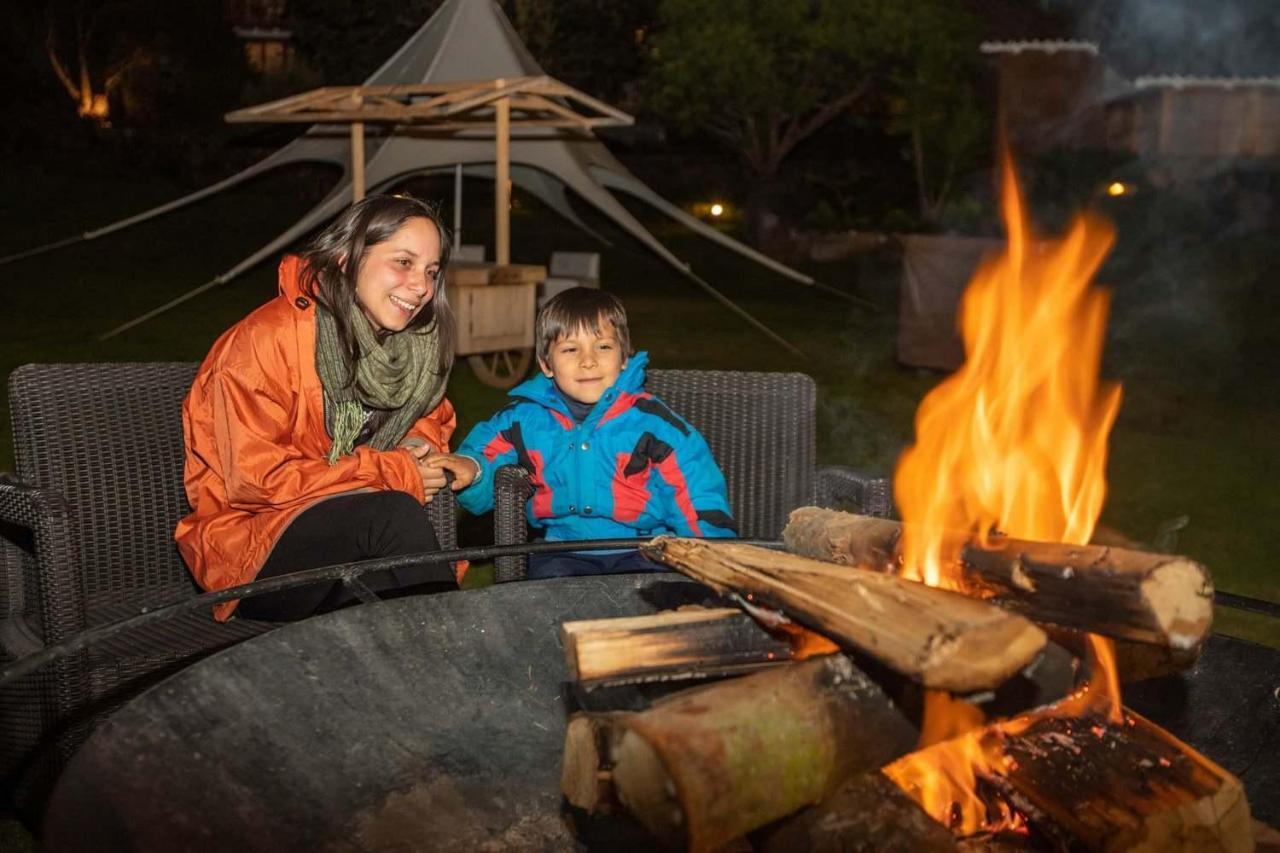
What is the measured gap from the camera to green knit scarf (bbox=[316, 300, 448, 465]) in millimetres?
2814

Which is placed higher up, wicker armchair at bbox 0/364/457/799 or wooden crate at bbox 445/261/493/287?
wooden crate at bbox 445/261/493/287

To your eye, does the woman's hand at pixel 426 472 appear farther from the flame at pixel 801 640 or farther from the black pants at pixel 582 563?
the flame at pixel 801 640

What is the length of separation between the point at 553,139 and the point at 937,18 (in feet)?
35.0

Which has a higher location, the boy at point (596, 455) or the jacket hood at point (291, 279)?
the jacket hood at point (291, 279)

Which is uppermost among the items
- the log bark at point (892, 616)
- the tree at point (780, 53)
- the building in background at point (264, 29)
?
the building in background at point (264, 29)

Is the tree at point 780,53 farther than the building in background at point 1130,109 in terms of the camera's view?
No

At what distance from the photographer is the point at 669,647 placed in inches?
73.5

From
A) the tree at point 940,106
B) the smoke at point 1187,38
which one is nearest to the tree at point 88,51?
the tree at point 940,106

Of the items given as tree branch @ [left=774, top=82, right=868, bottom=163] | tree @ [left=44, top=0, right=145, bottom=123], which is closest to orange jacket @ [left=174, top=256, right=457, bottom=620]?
tree branch @ [left=774, top=82, right=868, bottom=163]

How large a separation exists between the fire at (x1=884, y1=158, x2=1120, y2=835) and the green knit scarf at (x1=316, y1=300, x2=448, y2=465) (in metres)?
1.26

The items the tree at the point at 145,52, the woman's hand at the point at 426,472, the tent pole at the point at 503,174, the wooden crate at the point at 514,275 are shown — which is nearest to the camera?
the woman's hand at the point at 426,472

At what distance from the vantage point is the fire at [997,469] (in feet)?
6.51

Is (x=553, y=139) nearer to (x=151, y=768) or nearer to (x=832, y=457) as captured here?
(x=832, y=457)

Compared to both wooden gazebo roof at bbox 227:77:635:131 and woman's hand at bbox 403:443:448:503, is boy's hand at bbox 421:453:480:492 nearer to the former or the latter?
woman's hand at bbox 403:443:448:503
